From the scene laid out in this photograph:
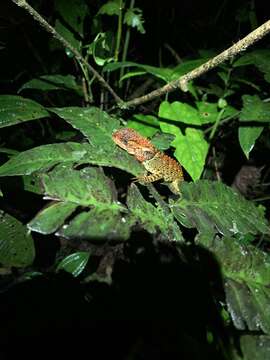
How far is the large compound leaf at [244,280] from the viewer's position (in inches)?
54.2

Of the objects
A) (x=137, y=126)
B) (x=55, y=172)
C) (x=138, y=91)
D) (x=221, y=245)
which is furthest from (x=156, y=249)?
(x=138, y=91)

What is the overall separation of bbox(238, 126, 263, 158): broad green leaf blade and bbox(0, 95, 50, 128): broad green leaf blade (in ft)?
4.45

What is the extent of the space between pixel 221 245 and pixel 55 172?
843 millimetres

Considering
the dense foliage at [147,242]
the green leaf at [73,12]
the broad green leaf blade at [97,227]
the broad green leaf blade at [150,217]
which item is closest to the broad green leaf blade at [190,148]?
the dense foliage at [147,242]

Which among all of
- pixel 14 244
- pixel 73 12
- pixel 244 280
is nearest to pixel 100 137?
pixel 14 244

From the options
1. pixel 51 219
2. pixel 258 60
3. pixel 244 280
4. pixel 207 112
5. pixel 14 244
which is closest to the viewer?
pixel 51 219

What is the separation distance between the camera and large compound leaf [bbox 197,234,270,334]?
138 cm

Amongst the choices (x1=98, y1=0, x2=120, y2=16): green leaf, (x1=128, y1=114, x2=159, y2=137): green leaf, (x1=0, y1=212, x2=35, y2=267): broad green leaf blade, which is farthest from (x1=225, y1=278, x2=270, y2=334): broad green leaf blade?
(x1=98, y1=0, x2=120, y2=16): green leaf

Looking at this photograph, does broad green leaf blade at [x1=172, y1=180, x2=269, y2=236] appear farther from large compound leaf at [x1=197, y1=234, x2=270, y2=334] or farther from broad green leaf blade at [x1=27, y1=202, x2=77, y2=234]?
broad green leaf blade at [x1=27, y1=202, x2=77, y2=234]

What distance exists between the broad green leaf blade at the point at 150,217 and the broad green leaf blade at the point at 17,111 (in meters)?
0.95

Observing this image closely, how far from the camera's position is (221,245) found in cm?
155

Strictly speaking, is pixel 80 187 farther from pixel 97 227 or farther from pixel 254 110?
pixel 254 110

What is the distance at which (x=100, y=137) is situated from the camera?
1.83m

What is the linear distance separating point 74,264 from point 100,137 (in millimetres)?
732
